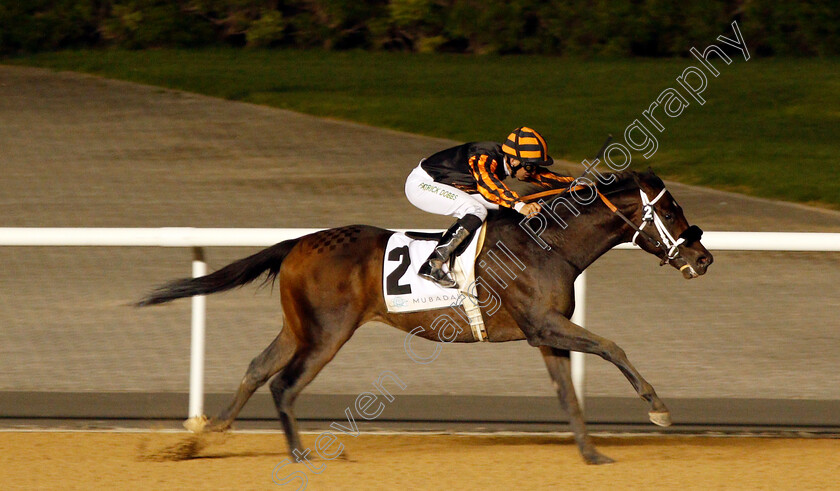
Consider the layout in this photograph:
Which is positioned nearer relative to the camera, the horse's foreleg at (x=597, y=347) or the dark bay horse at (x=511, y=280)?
the horse's foreleg at (x=597, y=347)

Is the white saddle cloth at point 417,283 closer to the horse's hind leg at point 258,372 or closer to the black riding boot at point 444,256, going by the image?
the black riding boot at point 444,256

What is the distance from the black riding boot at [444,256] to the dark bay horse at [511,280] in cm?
12

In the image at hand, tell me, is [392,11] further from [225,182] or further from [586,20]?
[225,182]

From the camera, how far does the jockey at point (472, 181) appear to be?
15.8 ft

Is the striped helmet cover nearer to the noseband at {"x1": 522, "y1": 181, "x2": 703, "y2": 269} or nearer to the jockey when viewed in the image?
the jockey

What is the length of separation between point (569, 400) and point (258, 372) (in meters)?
1.28

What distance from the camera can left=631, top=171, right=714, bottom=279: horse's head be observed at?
4.77 m

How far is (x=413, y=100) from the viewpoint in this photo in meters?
14.9

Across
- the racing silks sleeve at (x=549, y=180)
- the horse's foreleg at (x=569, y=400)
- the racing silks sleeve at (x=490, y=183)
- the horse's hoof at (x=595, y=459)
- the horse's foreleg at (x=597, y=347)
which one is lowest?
the horse's hoof at (x=595, y=459)

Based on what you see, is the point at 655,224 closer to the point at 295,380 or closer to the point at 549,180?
the point at 549,180

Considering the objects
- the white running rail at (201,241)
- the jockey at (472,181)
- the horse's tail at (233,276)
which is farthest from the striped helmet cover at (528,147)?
the horse's tail at (233,276)

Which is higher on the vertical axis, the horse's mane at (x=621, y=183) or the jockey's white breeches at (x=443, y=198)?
the horse's mane at (x=621, y=183)

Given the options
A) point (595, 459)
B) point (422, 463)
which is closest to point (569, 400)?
point (595, 459)

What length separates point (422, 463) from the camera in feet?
15.8
